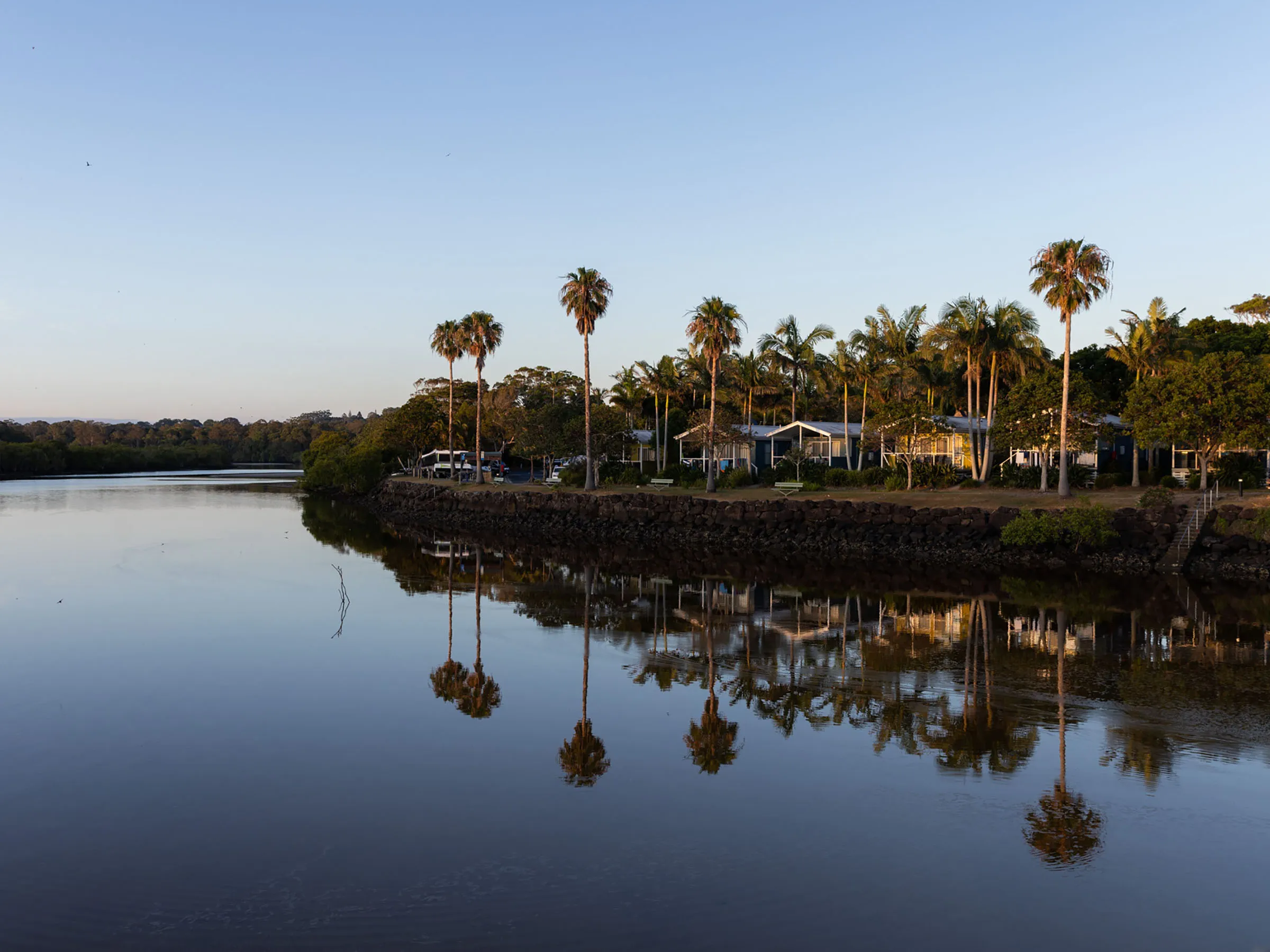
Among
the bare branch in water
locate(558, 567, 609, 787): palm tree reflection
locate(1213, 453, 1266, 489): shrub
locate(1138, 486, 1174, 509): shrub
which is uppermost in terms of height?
locate(1213, 453, 1266, 489): shrub

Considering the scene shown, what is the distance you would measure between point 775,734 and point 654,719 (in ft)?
7.30

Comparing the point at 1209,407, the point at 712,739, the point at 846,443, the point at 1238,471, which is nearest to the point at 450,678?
the point at 712,739

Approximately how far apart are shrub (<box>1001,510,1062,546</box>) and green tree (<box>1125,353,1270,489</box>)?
955 centimetres

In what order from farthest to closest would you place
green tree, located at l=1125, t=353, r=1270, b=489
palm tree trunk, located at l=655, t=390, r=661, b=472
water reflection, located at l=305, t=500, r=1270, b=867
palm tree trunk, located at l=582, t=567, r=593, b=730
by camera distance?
palm tree trunk, located at l=655, t=390, r=661, b=472, green tree, located at l=1125, t=353, r=1270, b=489, palm tree trunk, located at l=582, t=567, r=593, b=730, water reflection, located at l=305, t=500, r=1270, b=867

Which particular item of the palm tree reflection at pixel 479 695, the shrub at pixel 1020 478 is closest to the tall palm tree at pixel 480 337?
the shrub at pixel 1020 478

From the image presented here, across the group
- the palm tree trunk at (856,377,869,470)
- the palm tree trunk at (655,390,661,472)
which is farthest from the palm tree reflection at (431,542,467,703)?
the palm tree trunk at (655,390,661,472)

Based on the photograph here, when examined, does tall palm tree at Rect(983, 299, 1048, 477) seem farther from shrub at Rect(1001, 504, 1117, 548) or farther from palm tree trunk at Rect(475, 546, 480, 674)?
→ palm tree trunk at Rect(475, 546, 480, 674)

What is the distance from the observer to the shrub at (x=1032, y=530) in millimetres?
38125

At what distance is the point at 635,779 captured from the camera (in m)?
13.4

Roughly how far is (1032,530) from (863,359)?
31425mm

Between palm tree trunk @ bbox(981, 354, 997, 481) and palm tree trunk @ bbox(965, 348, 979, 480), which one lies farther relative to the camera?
palm tree trunk @ bbox(965, 348, 979, 480)

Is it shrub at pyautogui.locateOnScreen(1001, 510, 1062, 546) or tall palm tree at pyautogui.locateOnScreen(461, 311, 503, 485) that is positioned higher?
tall palm tree at pyautogui.locateOnScreen(461, 311, 503, 485)

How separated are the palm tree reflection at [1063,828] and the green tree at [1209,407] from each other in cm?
3572

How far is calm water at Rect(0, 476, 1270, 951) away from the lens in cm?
945
